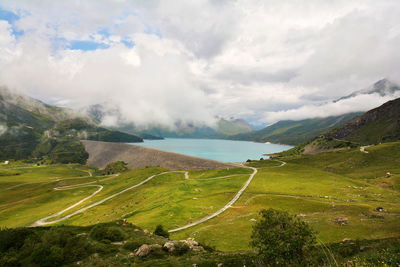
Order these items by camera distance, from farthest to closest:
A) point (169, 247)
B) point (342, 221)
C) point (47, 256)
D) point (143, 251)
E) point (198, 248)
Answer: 1. point (342, 221)
2. point (198, 248)
3. point (169, 247)
4. point (143, 251)
5. point (47, 256)

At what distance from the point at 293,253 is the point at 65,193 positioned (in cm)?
11321

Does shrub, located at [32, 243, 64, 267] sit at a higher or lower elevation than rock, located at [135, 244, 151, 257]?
higher

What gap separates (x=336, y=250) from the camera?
16859 millimetres

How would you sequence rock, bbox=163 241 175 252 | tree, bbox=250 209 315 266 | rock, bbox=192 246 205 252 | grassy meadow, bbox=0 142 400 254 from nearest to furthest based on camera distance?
tree, bbox=250 209 315 266
rock, bbox=163 241 175 252
rock, bbox=192 246 205 252
grassy meadow, bbox=0 142 400 254

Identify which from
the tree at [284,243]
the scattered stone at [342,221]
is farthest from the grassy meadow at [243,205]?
the tree at [284,243]

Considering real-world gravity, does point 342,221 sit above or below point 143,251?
below

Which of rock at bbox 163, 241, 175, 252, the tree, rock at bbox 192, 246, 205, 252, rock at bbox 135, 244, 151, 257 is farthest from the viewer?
rock at bbox 192, 246, 205, 252

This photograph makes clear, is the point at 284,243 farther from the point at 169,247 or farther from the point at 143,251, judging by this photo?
the point at 143,251

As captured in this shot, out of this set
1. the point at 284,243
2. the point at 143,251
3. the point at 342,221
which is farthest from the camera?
the point at 342,221

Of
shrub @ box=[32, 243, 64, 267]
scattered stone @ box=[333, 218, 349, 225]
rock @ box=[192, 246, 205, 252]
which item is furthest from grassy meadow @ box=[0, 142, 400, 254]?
shrub @ box=[32, 243, 64, 267]

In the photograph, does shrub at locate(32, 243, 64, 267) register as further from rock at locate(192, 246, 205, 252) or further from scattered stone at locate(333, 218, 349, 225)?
scattered stone at locate(333, 218, 349, 225)

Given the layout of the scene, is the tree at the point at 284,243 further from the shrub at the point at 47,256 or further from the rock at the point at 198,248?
the shrub at the point at 47,256

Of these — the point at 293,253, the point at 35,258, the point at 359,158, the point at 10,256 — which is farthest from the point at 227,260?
the point at 359,158

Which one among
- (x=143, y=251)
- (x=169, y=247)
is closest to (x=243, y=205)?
(x=169, y=247)
